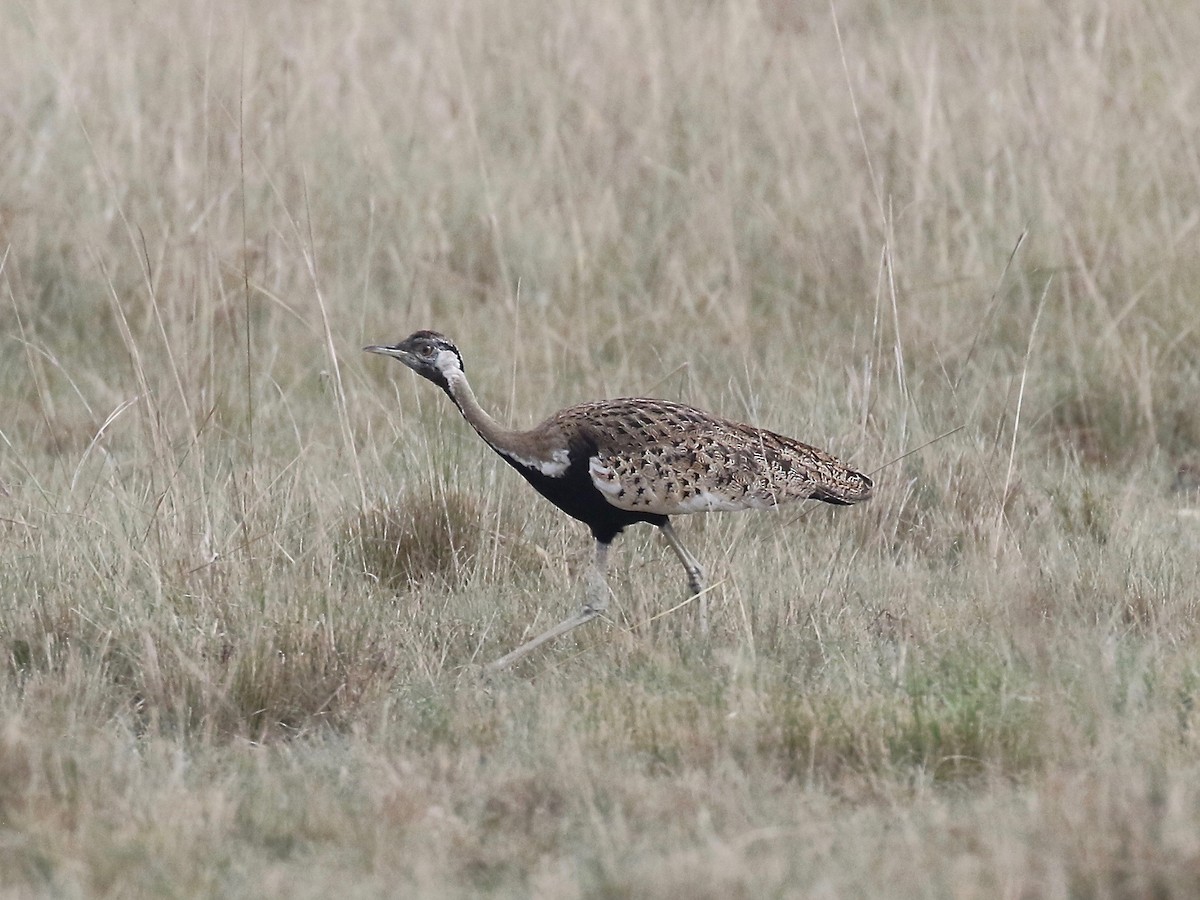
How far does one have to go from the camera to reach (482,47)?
868 cm

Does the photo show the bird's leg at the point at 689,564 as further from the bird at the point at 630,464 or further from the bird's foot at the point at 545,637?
the bird's foot at the point at 545,637

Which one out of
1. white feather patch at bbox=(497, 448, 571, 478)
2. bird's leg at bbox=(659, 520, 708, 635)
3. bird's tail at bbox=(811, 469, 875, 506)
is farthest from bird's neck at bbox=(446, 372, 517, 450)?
bird's tail at bbox=(811, 469, 875, 506)

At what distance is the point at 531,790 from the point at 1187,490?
3.18 meters

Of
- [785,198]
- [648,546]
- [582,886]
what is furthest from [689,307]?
[582,886]

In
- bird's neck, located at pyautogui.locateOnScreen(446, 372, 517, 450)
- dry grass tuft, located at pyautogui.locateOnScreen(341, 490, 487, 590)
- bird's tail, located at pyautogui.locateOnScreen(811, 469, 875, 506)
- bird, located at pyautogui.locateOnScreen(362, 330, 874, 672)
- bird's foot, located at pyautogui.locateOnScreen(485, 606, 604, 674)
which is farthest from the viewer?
dry grass tuft, located at pyautogui.locateOnScreen(341, 490, 487, 590)

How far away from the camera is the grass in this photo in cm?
300

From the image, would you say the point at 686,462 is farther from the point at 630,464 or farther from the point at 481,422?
the point at 481,422

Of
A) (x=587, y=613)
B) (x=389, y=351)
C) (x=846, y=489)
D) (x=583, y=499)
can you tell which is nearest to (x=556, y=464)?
(x=583, y=499)

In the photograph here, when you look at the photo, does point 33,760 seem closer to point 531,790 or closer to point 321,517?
point 531,790

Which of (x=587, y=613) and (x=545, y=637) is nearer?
(x=545, y=637)

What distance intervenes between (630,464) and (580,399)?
82.6 inches

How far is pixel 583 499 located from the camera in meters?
4.07

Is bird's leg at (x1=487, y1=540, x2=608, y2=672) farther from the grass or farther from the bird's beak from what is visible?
the bird's beak

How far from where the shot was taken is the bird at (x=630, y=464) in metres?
4.03
